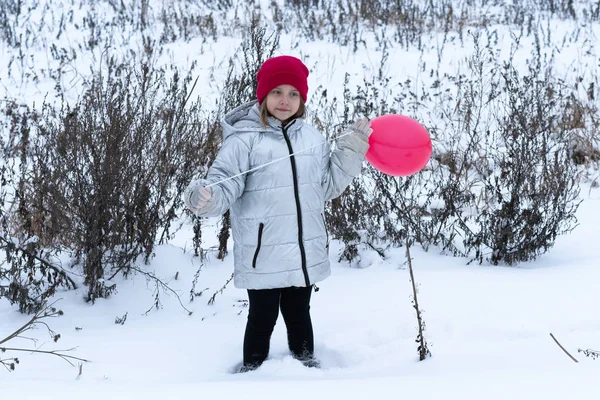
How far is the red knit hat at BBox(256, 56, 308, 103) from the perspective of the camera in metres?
2.42

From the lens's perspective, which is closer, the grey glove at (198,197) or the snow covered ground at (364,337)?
the snow covered ground at (364,337)

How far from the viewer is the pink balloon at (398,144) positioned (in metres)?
2.49

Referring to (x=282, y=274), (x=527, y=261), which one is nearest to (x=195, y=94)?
(x=527, y=261)

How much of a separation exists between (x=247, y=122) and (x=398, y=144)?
24.0 inches

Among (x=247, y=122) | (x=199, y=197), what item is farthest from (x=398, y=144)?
(x=199, y=197)

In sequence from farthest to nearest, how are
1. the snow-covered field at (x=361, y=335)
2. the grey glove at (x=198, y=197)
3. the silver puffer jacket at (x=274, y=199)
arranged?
the silver puffer jacket at (x=274, y=199) → the grey glove at (x=198, y=197) → the snow-covered field at (x=361, y=335)

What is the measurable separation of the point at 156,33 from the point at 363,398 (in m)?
8.44

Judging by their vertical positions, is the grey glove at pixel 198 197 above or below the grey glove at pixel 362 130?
below

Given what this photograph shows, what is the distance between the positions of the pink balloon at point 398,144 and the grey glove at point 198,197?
0.74m

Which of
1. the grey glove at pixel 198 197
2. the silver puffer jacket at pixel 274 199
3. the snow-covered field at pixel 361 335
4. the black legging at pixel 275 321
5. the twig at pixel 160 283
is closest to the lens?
the snow-covered field at pixel 361 335

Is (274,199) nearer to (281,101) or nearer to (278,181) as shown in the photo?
(278,181)

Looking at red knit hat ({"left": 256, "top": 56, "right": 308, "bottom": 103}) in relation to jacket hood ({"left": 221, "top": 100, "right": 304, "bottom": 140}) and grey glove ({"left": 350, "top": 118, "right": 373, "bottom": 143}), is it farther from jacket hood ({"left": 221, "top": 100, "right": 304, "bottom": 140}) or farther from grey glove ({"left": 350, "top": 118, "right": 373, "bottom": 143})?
grey glove ({"left": 350, "top": 118, "right": 373, "bottom": 143})

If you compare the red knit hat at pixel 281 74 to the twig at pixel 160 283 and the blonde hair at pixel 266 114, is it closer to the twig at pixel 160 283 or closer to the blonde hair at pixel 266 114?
the blonde hair at pixel 266 114

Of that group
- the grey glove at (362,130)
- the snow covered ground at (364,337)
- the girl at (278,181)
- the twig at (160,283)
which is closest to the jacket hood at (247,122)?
the girl at (278,181)
